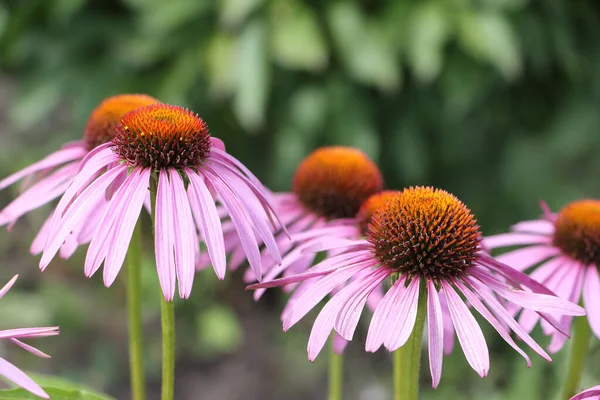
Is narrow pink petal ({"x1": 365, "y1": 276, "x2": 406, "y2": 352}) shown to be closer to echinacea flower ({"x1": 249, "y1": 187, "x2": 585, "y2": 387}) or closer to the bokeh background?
echinacea flower ({"x1": 249, "y1": 187, "x2": 585, "y2": 387})

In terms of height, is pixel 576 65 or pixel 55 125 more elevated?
pixel 55 125

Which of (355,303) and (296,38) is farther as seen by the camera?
(296,38)

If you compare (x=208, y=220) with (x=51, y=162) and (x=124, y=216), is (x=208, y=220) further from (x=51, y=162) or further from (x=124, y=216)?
(x=51, y=162)

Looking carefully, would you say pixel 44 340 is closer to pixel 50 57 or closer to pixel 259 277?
pixel 50 57

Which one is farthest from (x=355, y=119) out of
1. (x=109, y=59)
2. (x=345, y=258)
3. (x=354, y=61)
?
(x=345, y=258)

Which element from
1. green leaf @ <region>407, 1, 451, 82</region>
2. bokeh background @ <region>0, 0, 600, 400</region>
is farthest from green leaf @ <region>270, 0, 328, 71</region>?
green leaf @ <region>407, 1, 451, 82</region>

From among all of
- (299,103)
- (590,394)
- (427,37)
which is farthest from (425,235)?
(299,103)
